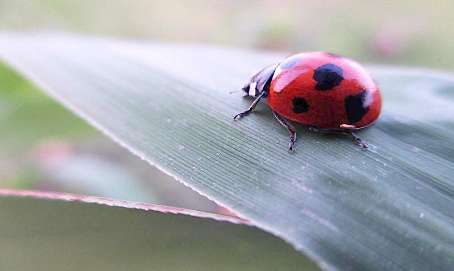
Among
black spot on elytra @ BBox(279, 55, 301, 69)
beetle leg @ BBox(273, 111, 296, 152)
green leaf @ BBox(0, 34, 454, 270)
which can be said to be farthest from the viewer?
black spot on elytra @ BBox(279, 55, 301, 69)

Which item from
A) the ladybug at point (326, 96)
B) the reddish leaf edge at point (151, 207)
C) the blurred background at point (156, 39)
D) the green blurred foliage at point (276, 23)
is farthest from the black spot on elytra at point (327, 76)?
the green blurred foliage at point (276, 23)

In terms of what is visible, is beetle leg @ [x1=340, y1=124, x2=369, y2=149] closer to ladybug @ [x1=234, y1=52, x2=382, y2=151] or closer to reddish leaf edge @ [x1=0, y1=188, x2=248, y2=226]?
ladybug @ [x1=234, y1=52, x2=382, y2=151]

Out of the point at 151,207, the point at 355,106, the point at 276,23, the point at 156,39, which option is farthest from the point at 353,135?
the point at 156,39

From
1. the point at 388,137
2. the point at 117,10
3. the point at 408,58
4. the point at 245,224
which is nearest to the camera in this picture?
the point at 245,224

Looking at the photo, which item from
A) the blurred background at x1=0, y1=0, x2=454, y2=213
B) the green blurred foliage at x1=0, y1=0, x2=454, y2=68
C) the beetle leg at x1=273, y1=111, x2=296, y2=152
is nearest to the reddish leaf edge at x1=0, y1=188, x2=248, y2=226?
the beetle leg at x1=273, y1=111, x2=296, y2=152

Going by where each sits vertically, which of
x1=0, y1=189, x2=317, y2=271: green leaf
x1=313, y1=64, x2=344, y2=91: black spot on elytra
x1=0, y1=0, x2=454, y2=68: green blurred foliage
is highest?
x1=313, y1=64, x2=344, y2=91: black spot on elytra

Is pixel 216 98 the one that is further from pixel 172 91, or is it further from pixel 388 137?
pixel 388 137

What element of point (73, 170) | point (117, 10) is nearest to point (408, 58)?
point (117, 10)
